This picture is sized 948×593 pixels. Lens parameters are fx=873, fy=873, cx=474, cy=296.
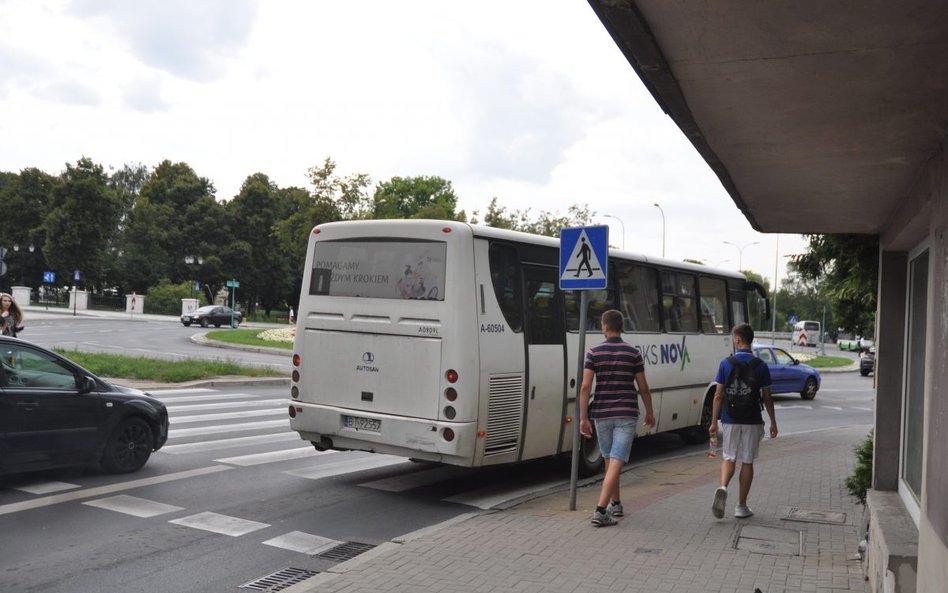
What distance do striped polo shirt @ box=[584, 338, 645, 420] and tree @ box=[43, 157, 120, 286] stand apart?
74.5 meters

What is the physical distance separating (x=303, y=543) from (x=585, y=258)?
12.7 feet

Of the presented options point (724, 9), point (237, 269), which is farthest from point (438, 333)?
point (237, 269)

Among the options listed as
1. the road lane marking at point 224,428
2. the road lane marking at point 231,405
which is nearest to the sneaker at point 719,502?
the road lane marking at point 224,428

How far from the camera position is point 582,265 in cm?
888

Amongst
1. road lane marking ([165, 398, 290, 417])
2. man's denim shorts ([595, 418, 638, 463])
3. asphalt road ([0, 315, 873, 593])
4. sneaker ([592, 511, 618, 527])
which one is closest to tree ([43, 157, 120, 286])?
road lane marking ([165, 398, 290, 417])

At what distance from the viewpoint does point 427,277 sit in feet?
30.7

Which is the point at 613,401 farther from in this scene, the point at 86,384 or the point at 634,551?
the point at 86,384

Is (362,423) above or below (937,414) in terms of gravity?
below

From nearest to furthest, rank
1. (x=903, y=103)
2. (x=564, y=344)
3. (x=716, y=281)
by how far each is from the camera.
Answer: (x=903, y=103), (x=564, y=344), (x=716, y=281)

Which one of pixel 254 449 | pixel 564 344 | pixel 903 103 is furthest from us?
pixel 254 449

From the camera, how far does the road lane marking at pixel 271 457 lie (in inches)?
423

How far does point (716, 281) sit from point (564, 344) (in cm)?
556

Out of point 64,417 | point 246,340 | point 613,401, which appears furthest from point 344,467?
point 246,340

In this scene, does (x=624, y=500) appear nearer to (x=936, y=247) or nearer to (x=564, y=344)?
(x=564, y=344)
